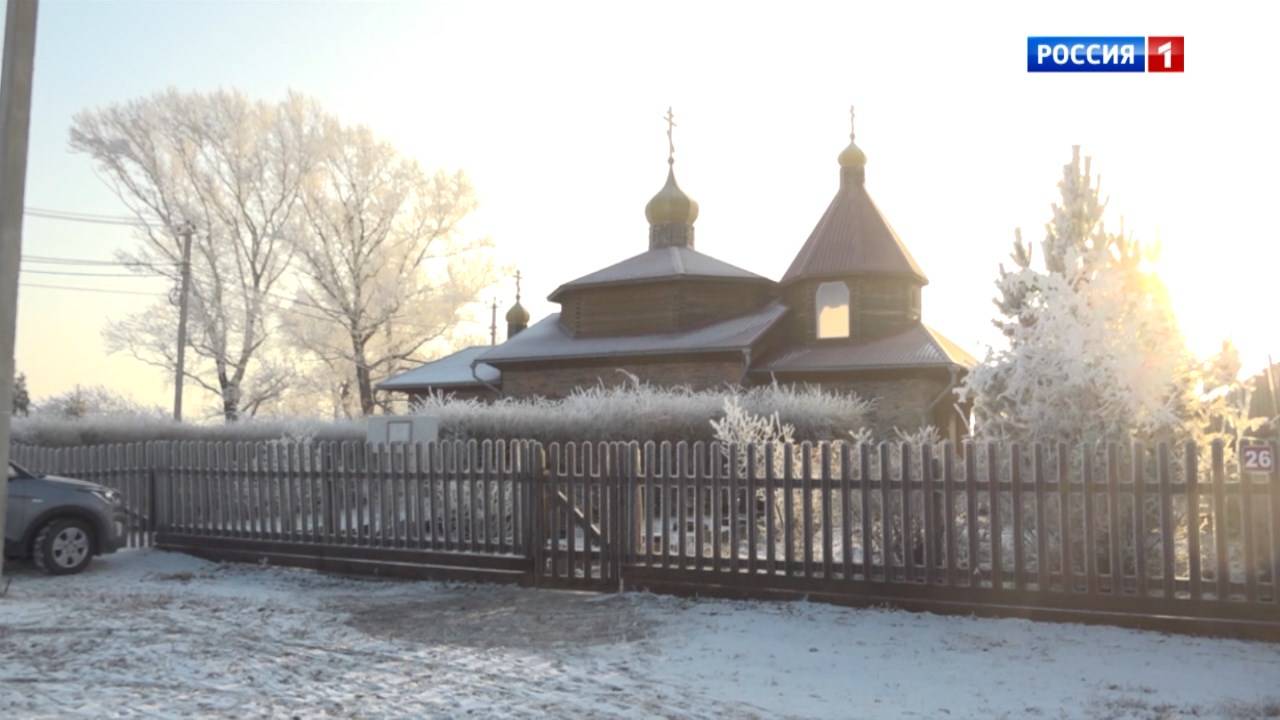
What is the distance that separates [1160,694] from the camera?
6578mm

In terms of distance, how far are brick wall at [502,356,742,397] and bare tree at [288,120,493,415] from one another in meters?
11.5

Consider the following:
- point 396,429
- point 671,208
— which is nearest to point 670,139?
point 671,208

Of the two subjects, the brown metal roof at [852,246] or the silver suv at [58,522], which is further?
the brown metal roof at [852,246]

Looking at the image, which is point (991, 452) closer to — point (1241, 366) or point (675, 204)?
point (1241, 366)

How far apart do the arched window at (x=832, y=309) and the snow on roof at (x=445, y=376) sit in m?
10.1

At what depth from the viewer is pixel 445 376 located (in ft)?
118

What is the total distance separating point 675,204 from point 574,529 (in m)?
26.1

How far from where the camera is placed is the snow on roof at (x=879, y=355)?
26.4m

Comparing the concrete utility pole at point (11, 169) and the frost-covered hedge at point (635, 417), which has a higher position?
the concrete utility pole at point (11, 169)

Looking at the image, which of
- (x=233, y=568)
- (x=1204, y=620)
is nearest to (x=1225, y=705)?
(x=1204, y=620)

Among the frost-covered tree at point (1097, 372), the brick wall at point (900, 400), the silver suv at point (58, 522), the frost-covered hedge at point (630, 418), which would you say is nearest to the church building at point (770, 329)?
the brick wall at point (900, 400)

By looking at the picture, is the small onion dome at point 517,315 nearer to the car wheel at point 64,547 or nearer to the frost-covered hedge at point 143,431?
the frost-covered hedge at point 143,431

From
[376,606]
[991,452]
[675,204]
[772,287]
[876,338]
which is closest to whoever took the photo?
[991,452]

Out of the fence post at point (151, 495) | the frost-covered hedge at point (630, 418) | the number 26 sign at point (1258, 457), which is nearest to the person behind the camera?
the number 26 sign at point (1258, 457)
